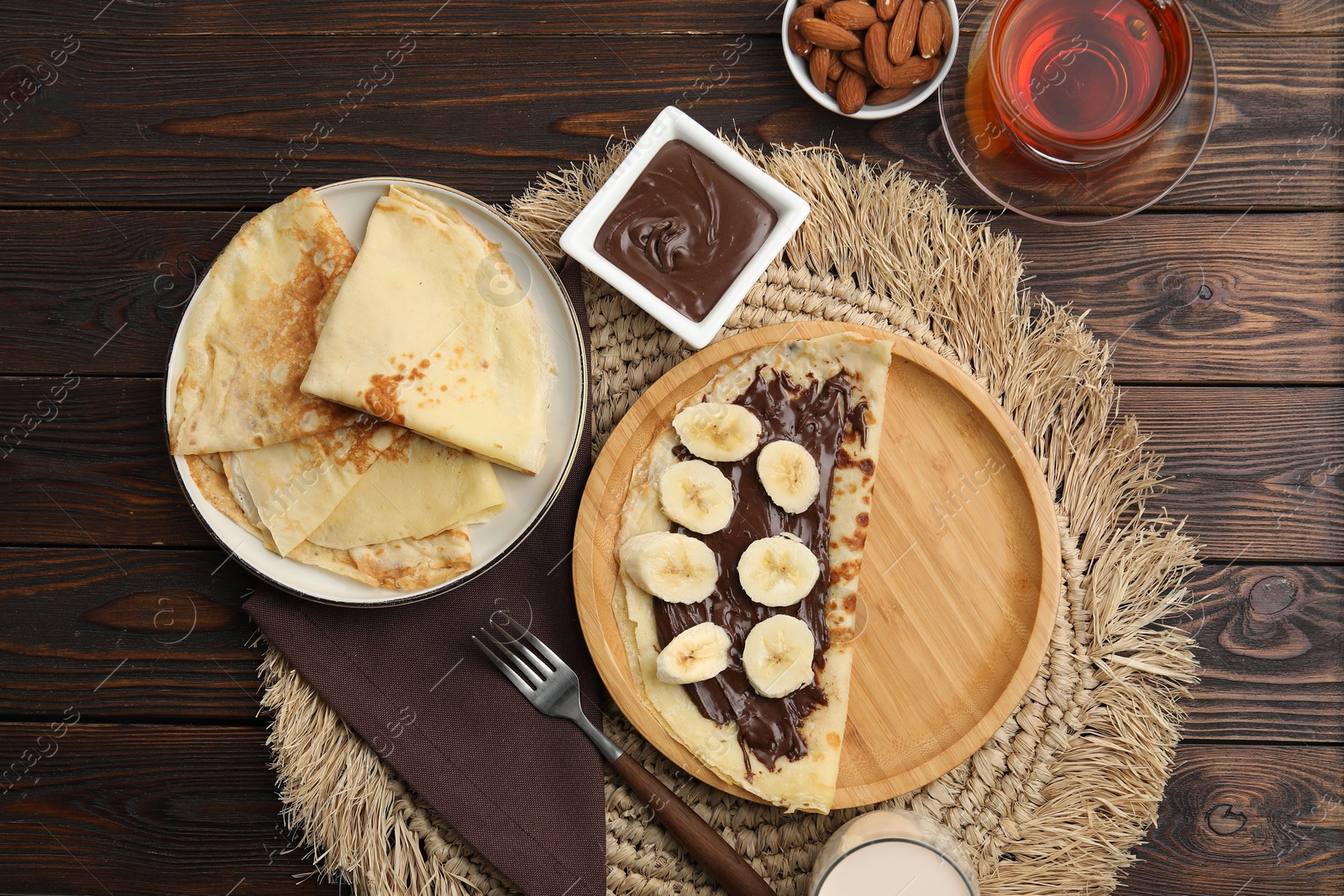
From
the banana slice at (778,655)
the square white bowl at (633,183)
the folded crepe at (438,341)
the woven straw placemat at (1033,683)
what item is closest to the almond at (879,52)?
the woven straw placemat at (1033,683)

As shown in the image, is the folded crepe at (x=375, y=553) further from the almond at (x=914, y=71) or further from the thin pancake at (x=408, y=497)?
the almond at (x=914, y=71)

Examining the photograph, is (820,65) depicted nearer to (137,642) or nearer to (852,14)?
(852,14)

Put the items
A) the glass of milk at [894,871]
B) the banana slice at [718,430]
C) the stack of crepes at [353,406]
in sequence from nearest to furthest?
the glass of milk at [894,871]
the stack of crepes at [353,406]
the banana slice at [718,430]

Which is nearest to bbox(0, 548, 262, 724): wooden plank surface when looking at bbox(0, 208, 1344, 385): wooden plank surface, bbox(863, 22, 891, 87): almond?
bbox(0, 208, 1344, 385): wooden plank surface

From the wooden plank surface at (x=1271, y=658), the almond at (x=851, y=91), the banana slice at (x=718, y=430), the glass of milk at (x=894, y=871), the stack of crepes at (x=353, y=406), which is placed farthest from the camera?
the wooden plank surface at (x=1271, y=658)

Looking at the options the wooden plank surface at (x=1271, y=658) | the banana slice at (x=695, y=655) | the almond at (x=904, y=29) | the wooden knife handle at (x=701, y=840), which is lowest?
the wooden knife handle at (x=701, y=840)

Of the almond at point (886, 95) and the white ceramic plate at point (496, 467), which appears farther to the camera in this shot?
the almond at point (886, 95)
